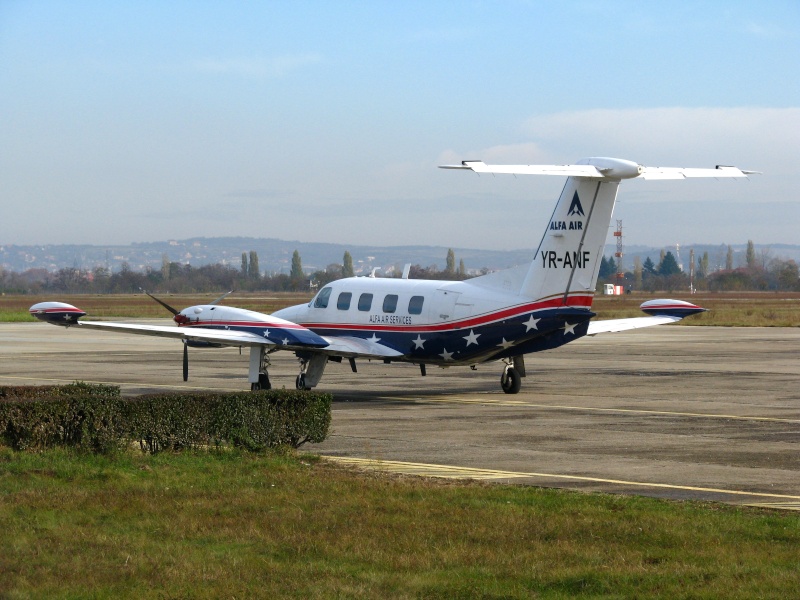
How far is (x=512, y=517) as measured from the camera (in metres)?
11.4

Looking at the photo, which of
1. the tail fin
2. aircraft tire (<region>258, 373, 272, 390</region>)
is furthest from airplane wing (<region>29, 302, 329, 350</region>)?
the tail fin

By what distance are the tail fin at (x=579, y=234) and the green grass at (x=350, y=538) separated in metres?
11.2

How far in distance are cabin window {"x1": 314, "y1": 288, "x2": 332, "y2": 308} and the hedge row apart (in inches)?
466

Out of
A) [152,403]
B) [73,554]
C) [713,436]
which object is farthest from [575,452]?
[73,554]

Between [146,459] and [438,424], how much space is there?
7.54 metres

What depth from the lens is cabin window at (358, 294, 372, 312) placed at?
27047mm

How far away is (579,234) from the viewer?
2422 cm

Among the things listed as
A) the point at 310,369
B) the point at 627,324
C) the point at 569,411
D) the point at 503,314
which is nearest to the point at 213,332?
the point at 310,369

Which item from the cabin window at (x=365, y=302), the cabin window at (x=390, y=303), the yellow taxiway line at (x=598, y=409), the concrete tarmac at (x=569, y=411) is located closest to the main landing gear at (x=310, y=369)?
the concrete tarmac at (x=569, y=411)

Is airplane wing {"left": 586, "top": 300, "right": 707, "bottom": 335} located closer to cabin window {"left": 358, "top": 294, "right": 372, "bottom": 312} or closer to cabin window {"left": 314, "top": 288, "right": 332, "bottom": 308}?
cabin window {"left": 358, "top": 294, "right": 372, "bottom": 312}

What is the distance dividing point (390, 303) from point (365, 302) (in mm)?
887

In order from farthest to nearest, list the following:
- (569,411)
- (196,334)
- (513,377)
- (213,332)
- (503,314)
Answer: (513,377) → (213,332) → (196,334) → (503,314) → (569,411)

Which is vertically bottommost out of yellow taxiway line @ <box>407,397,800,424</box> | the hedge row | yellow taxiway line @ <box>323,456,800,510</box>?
yellow taxiway line @ <box>407,397,800,424</box>

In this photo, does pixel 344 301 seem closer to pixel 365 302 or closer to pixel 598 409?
pixel 365 302
